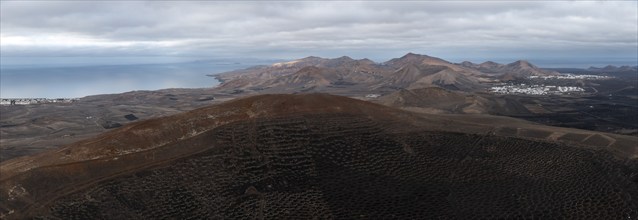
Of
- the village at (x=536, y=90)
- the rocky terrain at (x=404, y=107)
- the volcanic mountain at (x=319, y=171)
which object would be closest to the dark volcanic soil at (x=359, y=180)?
the volcanic mountain at (x=319, y=171)

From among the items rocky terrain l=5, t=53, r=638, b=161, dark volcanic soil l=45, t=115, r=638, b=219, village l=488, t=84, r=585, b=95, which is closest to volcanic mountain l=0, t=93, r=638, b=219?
dark volcanic soil l=45, t=115, r=638, b=219

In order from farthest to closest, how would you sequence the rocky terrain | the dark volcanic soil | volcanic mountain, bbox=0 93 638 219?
1. the rocky terrain
2. volcanic mountain, bbox=0 93 638 219
3. the dark volcanic soil

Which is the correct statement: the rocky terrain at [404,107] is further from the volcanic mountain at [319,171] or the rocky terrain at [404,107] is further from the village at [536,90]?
the volcanic mountain at [319,171]

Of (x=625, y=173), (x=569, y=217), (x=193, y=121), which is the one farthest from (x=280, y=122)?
(x=625, y=173)

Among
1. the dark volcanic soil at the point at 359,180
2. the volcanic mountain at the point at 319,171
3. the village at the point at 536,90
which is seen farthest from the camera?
the village at the point at 536,90

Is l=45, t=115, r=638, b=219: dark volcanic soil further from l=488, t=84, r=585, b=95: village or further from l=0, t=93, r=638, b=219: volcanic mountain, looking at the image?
l=488, t=84, r=585, b=95: village

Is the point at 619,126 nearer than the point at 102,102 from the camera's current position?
Yes

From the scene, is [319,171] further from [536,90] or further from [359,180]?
[536,90]

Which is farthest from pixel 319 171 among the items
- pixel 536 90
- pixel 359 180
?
pixel 536 90

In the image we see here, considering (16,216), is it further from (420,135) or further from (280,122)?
(420,135)
